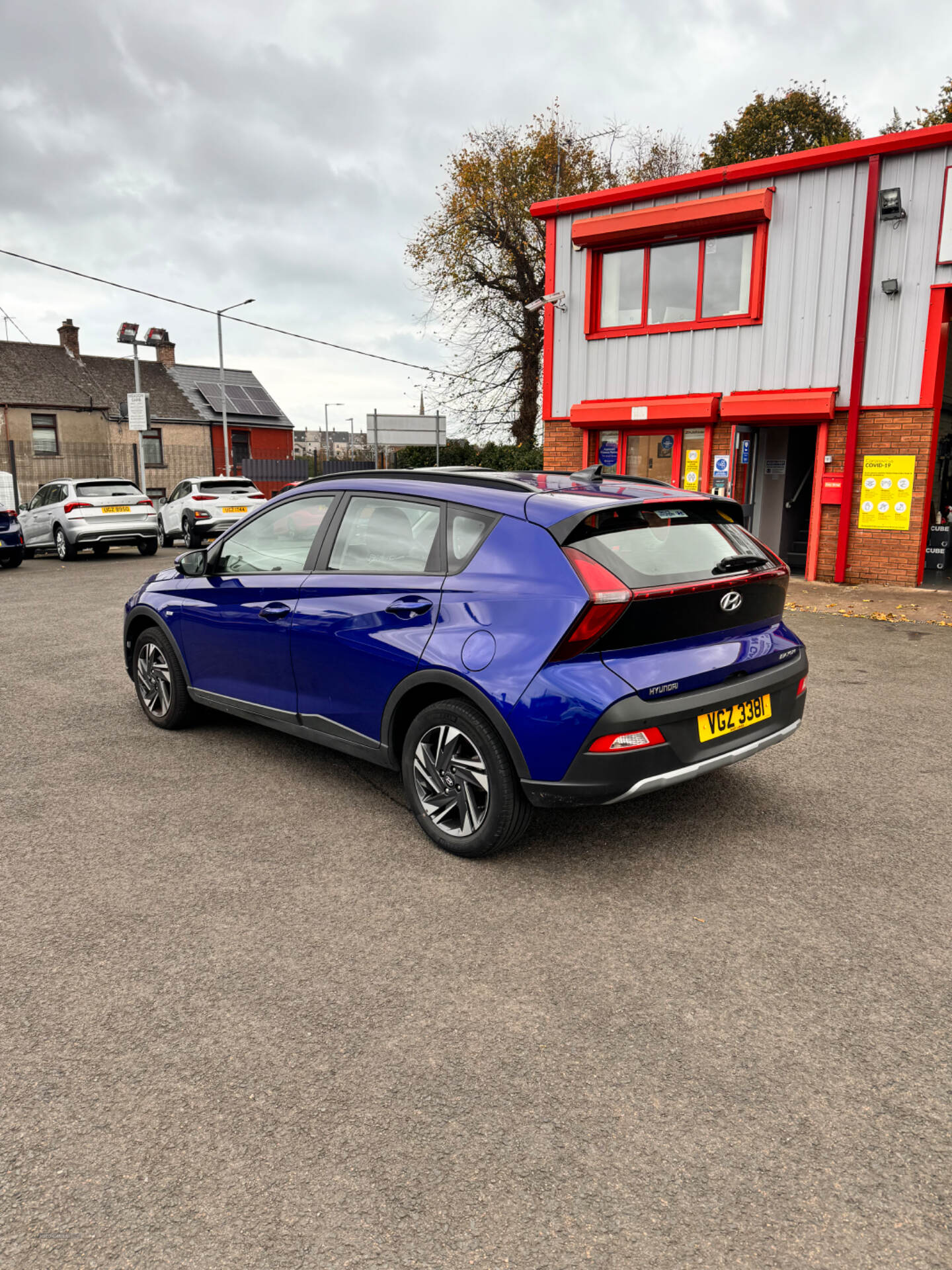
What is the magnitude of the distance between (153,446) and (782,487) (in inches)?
1274

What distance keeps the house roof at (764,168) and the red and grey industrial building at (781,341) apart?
0.03 meters

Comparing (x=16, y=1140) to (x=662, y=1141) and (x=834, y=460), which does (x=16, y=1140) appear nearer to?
(x=662, y=1141)

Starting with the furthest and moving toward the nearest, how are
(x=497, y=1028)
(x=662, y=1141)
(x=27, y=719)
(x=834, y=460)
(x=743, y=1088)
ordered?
(x=834, y=460)
(x=27, y=719)
(x=497, y=1028)
(x=743, y=1088)
(x=662, y=1141)

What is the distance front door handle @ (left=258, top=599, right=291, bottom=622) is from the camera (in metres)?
4.58

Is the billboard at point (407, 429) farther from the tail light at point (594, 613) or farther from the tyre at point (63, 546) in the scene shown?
the tail light at point (594, 613)

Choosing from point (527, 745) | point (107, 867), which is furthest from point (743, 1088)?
point (107, 867)

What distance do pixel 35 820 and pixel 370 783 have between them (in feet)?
5.33

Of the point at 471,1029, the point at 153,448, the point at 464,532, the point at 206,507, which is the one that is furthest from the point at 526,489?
the point at 153,448

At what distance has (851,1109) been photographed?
7.59 feet

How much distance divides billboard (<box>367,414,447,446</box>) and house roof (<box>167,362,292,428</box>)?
61.8 feet

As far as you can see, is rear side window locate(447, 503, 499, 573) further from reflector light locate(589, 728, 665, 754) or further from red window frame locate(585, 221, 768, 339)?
red window frame locate(585, 221, 768, 339)

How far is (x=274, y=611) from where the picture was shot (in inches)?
183

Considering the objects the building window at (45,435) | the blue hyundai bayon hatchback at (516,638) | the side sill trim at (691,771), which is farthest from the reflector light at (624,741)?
the building window at (45,435)

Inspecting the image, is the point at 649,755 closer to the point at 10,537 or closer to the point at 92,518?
the point at 10,537
